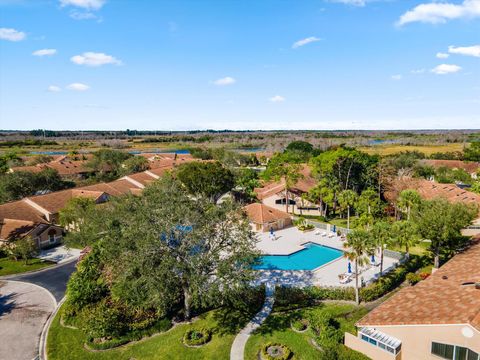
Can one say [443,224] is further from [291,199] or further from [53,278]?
[53,278]

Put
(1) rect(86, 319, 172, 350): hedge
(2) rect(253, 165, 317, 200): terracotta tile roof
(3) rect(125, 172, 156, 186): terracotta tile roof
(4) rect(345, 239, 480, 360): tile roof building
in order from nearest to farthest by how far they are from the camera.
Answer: (4) rect(345, 239, 480, 360): tile roof building, (1) rect(86, 319, 172, 350): hedge, (2) rect(253, 165, 317, 200): terracotta tile roof, (3) rect(125, 172, 156, 186): terracotta tile roof

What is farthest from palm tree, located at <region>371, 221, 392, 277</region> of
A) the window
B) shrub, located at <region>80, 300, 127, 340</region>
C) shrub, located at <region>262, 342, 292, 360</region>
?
shrub, located at <region>80, 300, 127, 340</region>

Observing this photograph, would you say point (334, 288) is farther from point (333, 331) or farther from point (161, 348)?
point (161, 348)

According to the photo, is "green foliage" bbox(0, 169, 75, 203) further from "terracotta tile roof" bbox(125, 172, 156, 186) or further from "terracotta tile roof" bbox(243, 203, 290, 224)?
"terracotta tile roof" bbox(243, 203, 290, 224)

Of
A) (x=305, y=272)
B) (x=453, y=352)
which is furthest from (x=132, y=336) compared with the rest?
(x=453, y=352)

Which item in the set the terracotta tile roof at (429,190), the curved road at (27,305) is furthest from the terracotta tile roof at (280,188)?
the curved road at (27,305)

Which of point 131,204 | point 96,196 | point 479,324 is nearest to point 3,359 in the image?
point 131,204

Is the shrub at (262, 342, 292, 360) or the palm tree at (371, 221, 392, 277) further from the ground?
the palm tree at (371, 221, 392, 277)
